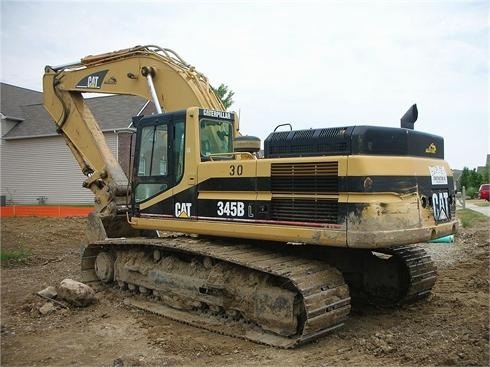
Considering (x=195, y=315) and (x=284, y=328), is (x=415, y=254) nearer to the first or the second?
(x=284, y=328)

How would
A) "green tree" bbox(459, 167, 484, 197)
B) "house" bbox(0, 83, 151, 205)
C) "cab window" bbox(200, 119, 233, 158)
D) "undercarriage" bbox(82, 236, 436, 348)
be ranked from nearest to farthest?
"undercarriage" bbox(82, 236, 436, 348) → "cab window" bbox(200, 119, 233, 158) → "house" bbox(0, 83, 151, 205) → "green tree" bbox(459, 167, 484, 197)

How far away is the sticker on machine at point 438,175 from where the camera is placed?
609cm

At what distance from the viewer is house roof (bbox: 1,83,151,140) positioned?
25188 millimetres

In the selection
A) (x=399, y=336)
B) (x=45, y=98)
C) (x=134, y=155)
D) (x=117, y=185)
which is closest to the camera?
(x=399, y=336)

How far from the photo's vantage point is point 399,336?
579 centimetres

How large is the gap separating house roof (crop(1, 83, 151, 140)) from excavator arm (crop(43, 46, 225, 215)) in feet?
46.7

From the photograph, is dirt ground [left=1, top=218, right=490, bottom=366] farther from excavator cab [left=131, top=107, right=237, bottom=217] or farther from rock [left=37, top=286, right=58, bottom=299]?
excavator cab [left=131, top=107, right=237, bottom=217]

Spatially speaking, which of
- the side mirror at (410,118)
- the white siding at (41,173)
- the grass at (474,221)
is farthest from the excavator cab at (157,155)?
the white siding at (41,173)

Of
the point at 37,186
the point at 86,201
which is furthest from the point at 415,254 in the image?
the point at 37,186

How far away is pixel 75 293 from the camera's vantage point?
6945mm

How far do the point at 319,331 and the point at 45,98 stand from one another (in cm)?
721

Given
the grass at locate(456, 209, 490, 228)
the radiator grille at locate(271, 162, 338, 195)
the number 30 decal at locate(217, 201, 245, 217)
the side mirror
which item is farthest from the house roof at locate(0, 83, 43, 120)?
the side mirror

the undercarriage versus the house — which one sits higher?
the house

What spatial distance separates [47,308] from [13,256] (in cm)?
391
